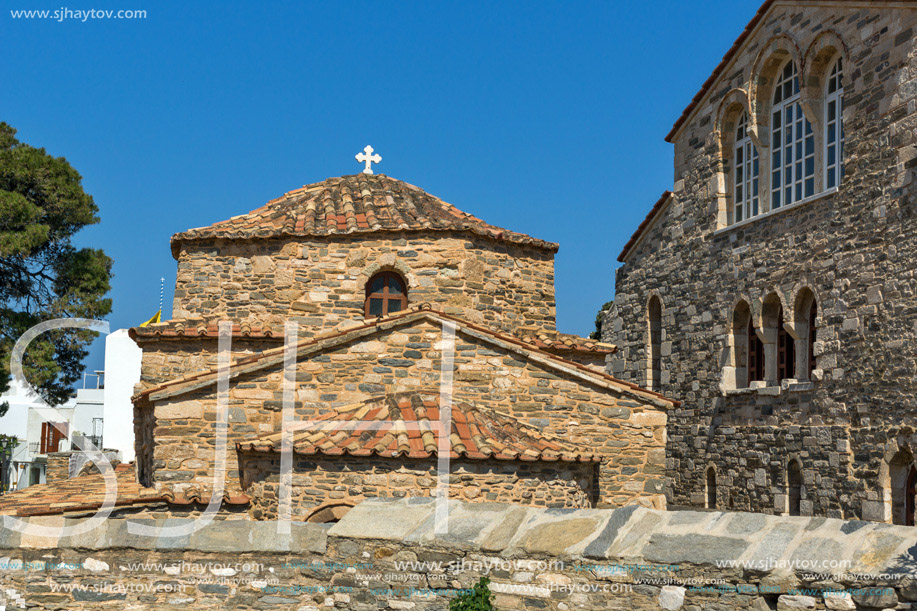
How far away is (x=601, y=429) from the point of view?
43.5 feet

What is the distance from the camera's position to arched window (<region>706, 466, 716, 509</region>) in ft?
62.4

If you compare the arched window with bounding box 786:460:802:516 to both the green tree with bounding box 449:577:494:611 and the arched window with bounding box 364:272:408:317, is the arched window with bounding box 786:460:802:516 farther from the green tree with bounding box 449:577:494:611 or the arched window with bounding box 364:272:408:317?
the green tree with bounding box 449:577:494:611

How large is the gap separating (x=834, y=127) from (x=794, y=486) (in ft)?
20.8

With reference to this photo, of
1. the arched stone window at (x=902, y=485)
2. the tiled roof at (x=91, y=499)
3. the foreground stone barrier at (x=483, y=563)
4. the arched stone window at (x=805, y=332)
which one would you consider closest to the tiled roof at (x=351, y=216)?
the arched stone window at (x=805, y=332)

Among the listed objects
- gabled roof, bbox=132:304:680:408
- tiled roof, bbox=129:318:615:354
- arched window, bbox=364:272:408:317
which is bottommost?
gabled roof, bbox=132:304:680:408

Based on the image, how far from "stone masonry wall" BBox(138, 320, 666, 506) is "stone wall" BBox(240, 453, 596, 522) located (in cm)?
150

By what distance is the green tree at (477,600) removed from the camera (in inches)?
246

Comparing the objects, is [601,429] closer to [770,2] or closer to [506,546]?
[506,546]

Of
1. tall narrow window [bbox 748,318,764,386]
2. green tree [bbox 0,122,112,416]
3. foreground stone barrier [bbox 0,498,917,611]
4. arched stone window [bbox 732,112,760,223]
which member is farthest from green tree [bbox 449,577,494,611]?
green tree [bbox 0,122,112,416]

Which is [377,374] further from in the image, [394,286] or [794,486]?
[794,486]

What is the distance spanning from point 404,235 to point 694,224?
691 centimetres

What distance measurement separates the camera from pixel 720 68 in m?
19.4

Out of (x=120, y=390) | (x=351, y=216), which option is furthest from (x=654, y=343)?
(x=120, y=390)

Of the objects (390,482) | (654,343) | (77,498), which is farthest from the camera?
(654,343)
